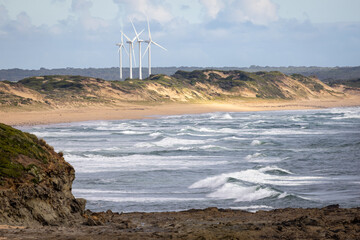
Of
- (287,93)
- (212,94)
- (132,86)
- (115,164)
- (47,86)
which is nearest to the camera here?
(115,164)

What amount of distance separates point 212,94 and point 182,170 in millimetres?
95095

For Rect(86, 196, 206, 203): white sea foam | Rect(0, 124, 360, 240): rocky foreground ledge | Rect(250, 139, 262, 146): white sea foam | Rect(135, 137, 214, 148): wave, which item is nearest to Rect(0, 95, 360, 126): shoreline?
Rect(135, 137, 214, 148): wave

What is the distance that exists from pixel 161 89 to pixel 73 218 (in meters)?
95.6

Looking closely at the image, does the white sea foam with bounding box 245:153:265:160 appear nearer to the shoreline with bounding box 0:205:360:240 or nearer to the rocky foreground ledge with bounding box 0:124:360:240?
the rocky foreground ledge with bounding box 0:124:360:240

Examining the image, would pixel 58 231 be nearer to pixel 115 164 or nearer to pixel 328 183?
pixel 328 183

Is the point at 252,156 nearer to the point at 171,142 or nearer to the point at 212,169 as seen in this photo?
the point at 212,169

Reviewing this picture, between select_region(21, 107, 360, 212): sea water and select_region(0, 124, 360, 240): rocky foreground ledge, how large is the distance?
350 centimetres

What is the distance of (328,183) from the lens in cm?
2244

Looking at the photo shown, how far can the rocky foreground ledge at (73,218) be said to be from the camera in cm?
1124

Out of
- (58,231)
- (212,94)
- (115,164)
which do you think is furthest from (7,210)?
(212,94)

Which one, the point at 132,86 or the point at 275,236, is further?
the point at 132,86

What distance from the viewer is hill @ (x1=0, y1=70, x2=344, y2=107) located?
82000 mm

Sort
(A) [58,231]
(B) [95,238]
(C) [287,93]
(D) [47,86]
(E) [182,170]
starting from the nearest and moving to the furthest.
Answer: (B) [95,238] → (A) [58,231] → (E) [182,170] → (D) [47,86] → (C) [287,93]

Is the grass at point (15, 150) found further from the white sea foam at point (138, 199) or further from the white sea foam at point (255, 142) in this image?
the white sea foam at point (255, 142)
